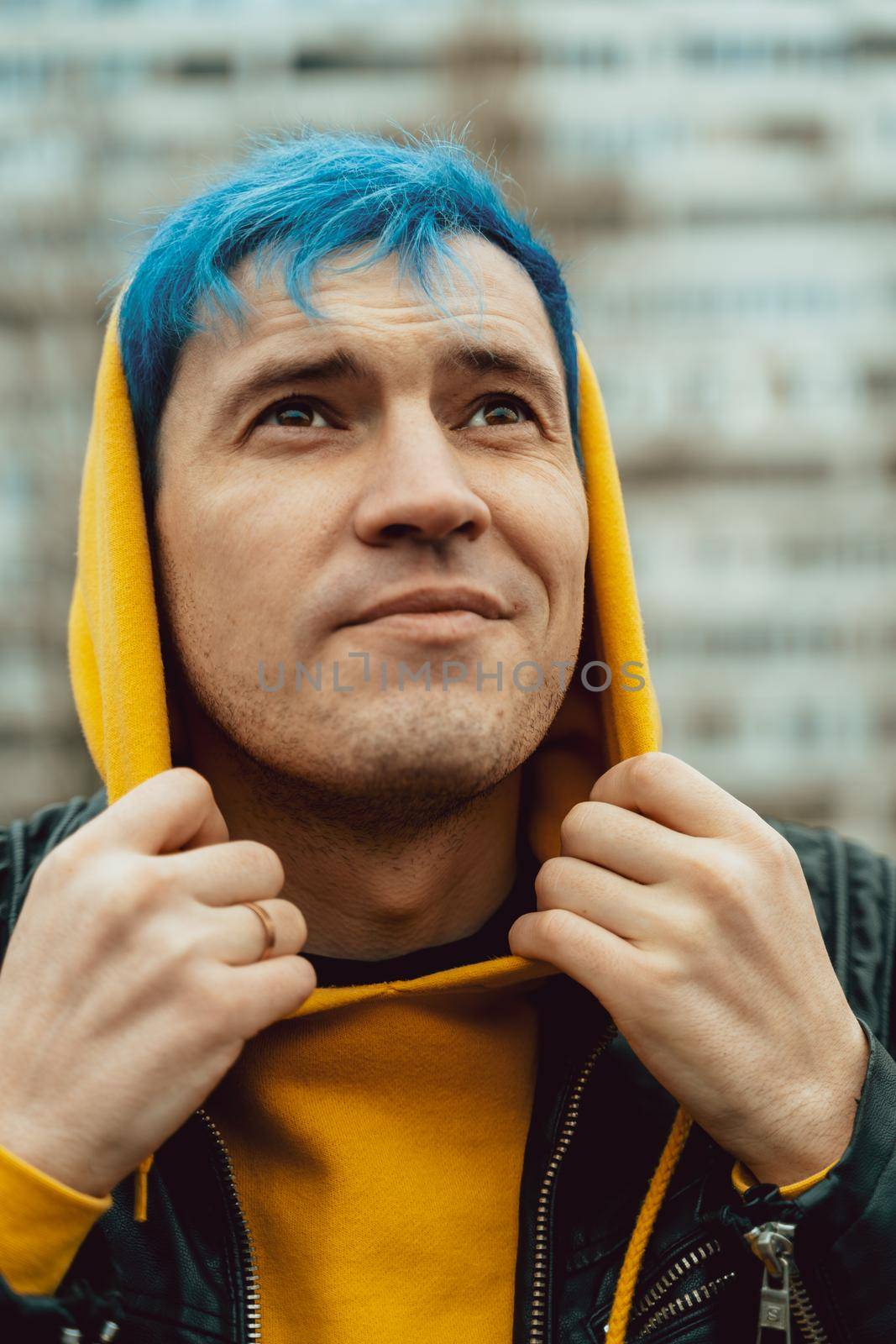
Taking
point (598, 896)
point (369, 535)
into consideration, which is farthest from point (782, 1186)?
point (369, 535)

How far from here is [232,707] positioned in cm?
180

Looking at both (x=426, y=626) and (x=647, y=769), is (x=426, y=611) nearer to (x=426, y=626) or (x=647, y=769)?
(x=426, y=626)

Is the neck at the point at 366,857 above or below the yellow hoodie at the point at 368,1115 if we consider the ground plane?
above

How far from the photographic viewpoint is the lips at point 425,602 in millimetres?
1671

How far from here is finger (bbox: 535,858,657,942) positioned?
1.60 meters

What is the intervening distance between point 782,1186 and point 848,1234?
3.9 inches

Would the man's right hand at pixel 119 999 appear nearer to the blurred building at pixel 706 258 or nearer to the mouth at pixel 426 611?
the mouth at pixel 426 611

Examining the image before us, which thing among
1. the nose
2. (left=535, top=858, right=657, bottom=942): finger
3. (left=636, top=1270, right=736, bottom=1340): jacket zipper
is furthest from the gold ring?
(left=636, top=1270, right=736, bottom=1340): jacket zipper

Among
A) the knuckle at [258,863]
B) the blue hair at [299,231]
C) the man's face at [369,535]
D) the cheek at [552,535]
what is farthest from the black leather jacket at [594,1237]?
the blue hair at [299,231]

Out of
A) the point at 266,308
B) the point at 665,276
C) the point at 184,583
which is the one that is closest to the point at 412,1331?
the point at 184,583

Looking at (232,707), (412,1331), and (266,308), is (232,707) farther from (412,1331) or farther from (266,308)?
(412,1331)

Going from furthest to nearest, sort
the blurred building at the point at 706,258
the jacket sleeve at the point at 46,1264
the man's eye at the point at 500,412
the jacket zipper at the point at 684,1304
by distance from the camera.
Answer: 1. the blurred building at the point at 706,258
2. the man's eye at the point at 500,412
3. the jacket zipper at the point at 684,1304
4. the jacket sleeve at the point at 46,1264

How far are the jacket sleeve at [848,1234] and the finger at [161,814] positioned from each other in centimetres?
94

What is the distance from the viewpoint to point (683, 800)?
66.1 inches
